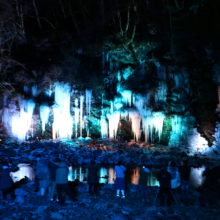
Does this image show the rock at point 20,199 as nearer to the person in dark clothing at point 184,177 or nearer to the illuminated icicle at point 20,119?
the person in dark clothing at point 184,177

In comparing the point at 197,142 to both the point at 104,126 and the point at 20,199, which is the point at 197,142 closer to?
the point at 104,126

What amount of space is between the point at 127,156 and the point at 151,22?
15208 millimetres

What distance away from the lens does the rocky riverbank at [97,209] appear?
5140 mm

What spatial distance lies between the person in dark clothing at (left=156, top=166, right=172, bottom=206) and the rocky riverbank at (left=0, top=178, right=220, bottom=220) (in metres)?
0.25

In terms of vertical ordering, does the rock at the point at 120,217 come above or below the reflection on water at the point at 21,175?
above

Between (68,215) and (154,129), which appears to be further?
(154,129)

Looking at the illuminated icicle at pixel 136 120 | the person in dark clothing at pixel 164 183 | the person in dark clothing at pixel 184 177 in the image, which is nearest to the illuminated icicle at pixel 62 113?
the illuminated icicle at pixel 136 120

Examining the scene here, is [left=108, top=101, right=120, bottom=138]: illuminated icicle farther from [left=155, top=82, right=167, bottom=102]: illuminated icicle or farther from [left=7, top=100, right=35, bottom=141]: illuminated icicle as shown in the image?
[left=7, top=100, right=35, bottom=141]: illuminated icicle

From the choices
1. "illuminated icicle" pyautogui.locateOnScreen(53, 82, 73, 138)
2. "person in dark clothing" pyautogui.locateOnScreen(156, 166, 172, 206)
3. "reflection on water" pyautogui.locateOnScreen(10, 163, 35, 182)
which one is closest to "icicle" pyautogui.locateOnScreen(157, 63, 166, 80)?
"illuminated icicle" pyautogui.locateOnScreen(53, 82, 73, 138)

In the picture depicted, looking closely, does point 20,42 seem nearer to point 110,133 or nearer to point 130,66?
point 130,66

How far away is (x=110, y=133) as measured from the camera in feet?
74.2

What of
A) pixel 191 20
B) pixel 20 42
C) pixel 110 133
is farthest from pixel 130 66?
pixel 20 42

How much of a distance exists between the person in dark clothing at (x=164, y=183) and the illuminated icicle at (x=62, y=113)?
693 inches

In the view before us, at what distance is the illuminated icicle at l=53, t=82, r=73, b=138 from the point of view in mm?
22625
